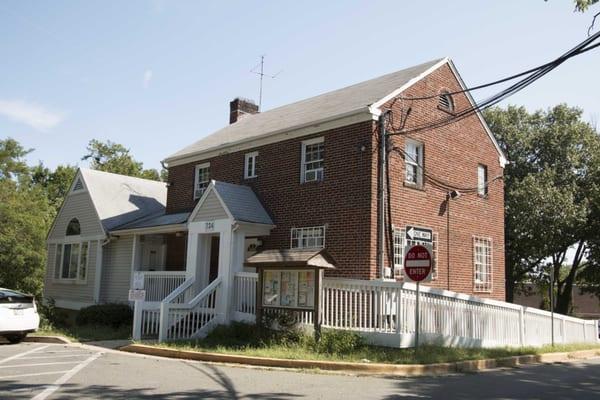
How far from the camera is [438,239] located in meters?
17.5

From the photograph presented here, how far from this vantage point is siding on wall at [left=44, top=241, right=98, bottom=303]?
23312mm

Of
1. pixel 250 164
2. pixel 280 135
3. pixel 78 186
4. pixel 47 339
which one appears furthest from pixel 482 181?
pixel 78 186

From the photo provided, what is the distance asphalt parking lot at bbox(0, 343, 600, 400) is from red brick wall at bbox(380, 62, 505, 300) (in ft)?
18.2

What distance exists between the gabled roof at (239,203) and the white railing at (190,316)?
2.02 m

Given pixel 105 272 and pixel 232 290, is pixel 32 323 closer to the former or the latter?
pixel 232 290

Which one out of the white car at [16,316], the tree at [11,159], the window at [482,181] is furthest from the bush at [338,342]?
the tree at [11,159]

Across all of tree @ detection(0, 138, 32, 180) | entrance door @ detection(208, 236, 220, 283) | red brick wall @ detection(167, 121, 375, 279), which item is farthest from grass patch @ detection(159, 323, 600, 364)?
tree @ detection(0, 138, 32, 180)

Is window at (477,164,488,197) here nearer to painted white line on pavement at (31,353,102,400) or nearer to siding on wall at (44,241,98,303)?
painted white line on pavement at (31,353,102,400)

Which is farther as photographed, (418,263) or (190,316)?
(190,316)

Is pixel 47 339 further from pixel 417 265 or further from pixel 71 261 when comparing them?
pixel 417 265

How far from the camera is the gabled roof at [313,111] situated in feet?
56.6

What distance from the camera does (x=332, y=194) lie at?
16.7 metres

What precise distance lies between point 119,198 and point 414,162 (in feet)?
43.9

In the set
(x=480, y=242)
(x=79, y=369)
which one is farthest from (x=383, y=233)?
(x=79, y=369)
